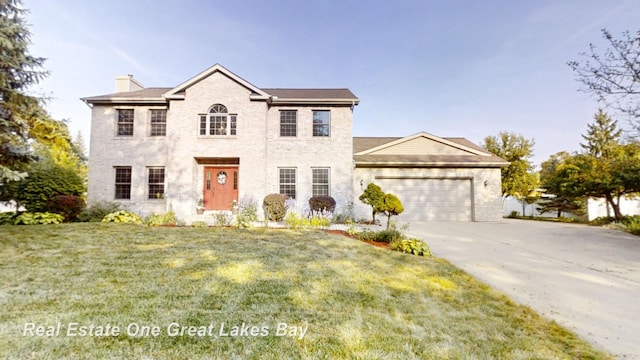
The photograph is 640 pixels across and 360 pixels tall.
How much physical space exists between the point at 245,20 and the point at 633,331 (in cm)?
1566

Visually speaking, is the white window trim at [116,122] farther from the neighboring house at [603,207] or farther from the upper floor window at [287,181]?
the neighboring house at [603,207]

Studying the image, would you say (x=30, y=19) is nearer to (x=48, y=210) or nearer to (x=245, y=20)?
(x=48, y=210)

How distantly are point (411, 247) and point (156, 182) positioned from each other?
471 inches

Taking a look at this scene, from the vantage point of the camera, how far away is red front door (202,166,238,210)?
12969 mm

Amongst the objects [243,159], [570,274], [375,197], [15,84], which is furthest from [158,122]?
[570,274]

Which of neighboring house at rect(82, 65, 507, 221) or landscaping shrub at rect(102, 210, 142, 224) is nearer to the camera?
landscaping shrub at rect(102, 210, 142, 224)

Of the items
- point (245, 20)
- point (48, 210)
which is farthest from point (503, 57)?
point (48, 210)

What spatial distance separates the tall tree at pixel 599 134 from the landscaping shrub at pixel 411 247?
99.1 ft

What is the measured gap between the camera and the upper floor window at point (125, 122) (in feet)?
43.7

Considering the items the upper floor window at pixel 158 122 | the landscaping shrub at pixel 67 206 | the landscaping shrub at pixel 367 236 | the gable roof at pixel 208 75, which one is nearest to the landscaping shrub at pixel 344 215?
the landscaping shrub at pixel 367 236

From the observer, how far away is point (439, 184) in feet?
47.1

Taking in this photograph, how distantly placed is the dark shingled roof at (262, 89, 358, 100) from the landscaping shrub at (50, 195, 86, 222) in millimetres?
9595

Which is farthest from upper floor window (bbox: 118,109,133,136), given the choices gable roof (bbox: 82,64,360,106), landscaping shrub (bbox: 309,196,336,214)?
landscaping shrub (bbox: 309,196,336,214)

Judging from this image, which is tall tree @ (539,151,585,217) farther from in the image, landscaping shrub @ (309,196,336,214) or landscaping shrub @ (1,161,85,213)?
landscaping shrub @ (1,161,85,213)
